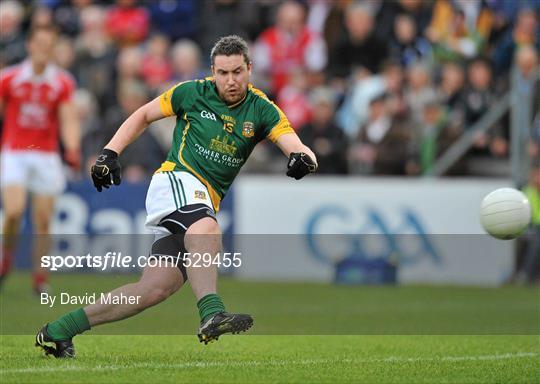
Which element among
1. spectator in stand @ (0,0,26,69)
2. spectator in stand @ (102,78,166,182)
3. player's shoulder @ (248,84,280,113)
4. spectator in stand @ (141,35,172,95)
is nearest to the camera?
player's shoulder @ (248,84,280,113)

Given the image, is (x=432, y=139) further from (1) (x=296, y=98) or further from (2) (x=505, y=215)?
(2) (x=505, y=215)

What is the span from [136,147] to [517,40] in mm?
6141

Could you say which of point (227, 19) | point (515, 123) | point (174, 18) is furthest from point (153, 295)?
point (174, 18)

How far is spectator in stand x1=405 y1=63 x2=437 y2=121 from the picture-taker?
18578mm

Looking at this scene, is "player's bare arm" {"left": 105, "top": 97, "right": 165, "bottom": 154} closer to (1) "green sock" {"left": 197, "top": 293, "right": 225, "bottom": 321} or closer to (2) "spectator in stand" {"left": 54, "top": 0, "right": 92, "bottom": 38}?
(1) "green sock" {"left": 197, "top": 293, "right": 225, "bottom": 321}

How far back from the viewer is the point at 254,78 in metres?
19.8

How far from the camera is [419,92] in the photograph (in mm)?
18703

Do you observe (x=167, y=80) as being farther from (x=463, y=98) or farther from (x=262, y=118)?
(x=262, y=118)

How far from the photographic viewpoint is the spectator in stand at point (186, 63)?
768 inches

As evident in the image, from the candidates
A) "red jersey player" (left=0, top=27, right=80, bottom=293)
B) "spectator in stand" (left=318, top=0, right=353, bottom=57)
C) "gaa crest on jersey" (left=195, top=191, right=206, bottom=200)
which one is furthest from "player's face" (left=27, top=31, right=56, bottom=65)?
"spectator in stand" (left=318, top=0, right=353, bottom=57)

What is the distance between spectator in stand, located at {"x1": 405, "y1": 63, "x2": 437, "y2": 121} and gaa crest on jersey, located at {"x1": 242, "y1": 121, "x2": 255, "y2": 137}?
10578 millimetres

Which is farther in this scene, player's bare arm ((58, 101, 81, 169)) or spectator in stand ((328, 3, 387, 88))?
spectator in stand ((328, 3, 387, 88))

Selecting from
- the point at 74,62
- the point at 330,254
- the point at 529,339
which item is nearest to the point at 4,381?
the point at 529,339

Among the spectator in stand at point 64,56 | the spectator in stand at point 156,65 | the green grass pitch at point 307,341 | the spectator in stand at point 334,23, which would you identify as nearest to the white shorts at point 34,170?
the green grass pitch at point 307,341
